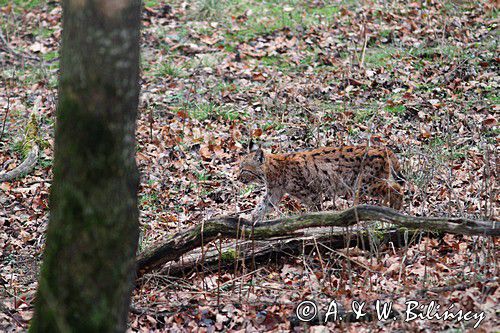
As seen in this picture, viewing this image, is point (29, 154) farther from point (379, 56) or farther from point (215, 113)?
point (379, 56)

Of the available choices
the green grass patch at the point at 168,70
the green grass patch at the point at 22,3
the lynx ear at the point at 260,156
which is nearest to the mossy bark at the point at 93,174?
the lynx ear at the point at 260,156

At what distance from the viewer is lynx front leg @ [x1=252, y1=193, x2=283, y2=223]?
919cm

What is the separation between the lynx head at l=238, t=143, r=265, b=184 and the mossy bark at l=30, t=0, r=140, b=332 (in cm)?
513

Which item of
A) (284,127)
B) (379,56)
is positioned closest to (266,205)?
(284,127)

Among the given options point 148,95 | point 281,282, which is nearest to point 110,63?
point 281,282

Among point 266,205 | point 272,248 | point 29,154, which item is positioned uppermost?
point 272,248

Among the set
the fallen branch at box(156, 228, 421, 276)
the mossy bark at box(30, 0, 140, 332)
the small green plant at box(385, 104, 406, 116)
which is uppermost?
the mossy bark at box(30, 0, 140, 332)

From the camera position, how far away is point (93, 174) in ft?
14.4

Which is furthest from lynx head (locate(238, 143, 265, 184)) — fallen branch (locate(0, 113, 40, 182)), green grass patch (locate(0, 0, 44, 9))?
green grass patch (locate(0, 0, 44, 9))

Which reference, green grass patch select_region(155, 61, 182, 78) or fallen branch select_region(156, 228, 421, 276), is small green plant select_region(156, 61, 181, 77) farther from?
fallen branch select_region(156, 228, 421, 276)

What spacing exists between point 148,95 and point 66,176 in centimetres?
913

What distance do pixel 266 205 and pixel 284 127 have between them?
2815 millimetres

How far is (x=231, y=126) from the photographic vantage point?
12023mm

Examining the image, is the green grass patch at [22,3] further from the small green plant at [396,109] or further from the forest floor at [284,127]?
the small green plant at [396,109]
